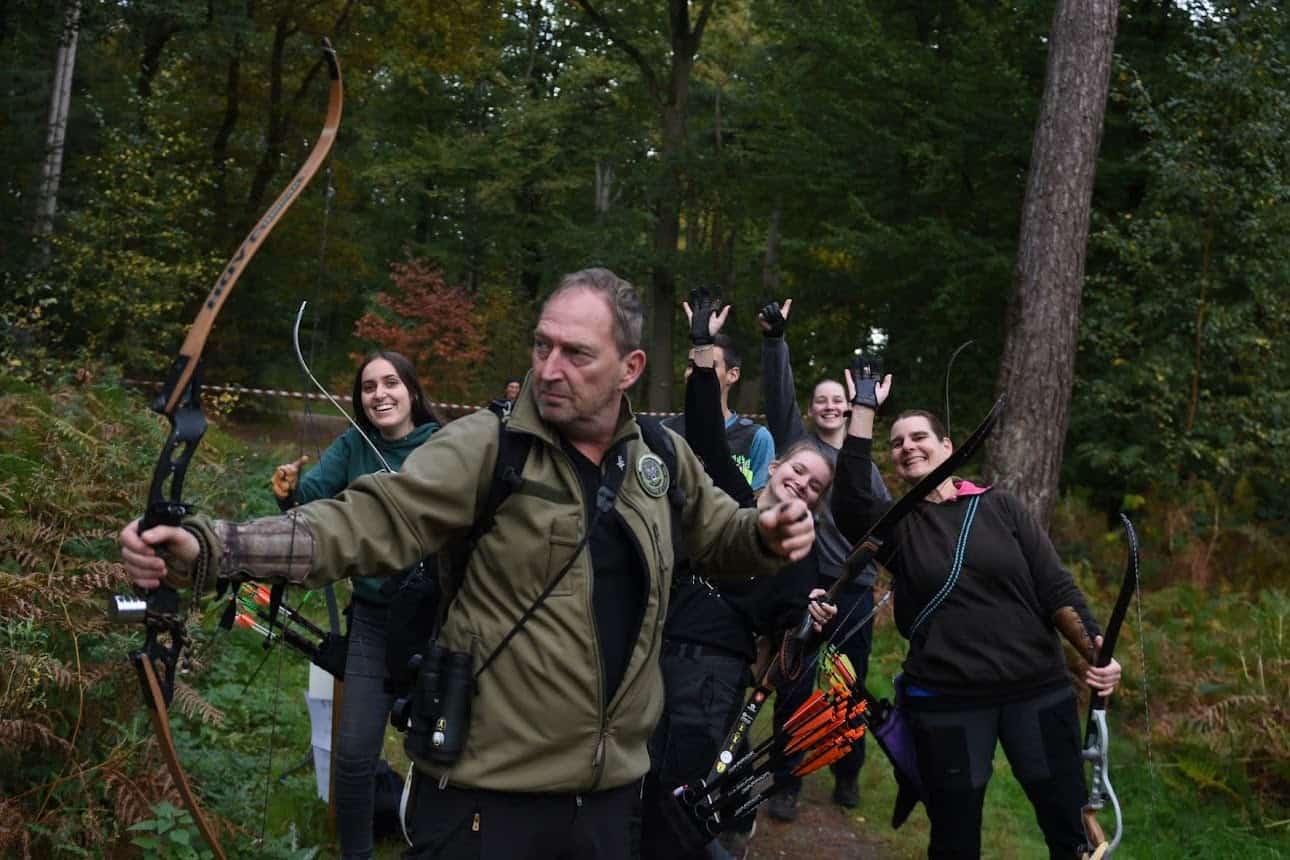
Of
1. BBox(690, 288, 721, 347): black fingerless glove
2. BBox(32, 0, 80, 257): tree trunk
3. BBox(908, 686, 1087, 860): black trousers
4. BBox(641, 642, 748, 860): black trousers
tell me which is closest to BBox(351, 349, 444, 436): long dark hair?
BBox(690, 288, 721, 347): black fingerless glove

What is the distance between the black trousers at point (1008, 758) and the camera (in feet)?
15.3

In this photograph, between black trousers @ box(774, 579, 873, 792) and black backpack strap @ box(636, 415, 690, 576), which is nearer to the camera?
black backpack strap @ box(636, 415, 690, 576)

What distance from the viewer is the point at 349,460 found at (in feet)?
16.6

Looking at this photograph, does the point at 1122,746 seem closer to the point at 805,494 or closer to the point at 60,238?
the point at 805,494

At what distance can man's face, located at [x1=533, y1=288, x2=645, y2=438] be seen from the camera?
296 cm

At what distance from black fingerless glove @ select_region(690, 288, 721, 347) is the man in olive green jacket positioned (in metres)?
1.60

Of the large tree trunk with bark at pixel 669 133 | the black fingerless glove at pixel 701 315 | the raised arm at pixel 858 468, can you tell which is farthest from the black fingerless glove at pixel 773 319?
the large tree trunk with bark at pixel 669 133

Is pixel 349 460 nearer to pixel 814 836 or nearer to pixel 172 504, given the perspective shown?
pixel 172 504

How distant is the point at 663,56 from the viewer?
91.2 feet

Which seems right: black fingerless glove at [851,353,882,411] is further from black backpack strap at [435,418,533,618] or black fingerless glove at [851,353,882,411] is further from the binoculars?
the binoculars

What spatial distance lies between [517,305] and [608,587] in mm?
24112

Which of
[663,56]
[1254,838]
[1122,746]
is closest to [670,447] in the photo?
[1254,838]

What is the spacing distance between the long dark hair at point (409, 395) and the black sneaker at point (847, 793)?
3455 mm

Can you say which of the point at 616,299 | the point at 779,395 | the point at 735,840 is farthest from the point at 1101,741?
the point at 616,299
